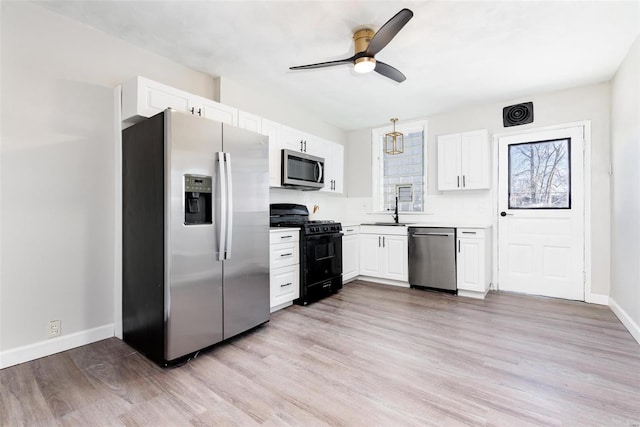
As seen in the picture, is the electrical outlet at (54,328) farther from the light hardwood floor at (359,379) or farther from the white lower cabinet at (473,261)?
the white lower cabinet at (473,261)

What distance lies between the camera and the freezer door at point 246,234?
2.44 meters

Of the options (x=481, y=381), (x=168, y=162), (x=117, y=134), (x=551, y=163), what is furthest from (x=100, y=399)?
(x=551, y=163)

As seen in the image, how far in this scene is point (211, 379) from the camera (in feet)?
6.39

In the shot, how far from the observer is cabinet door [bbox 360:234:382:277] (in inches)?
178

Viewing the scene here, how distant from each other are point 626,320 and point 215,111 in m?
4.41

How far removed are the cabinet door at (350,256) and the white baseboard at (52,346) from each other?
279 centimetres

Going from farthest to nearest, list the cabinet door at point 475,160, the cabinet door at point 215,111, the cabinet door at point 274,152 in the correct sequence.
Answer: the cabinet door at point 475,160, the cabinet door at point 274,152, the cabinet door at point 215,111

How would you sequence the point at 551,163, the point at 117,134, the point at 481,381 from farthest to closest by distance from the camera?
the point at 551,163 → the point at 117,134 → the point at 481,381

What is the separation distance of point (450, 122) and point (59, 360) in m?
5.16

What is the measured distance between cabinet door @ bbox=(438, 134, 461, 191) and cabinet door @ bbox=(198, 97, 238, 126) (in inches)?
116

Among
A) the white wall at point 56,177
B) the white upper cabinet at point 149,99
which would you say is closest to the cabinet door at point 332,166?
the white upper cabinet at point 149,99

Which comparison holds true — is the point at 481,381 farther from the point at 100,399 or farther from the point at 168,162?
the point at 168,162

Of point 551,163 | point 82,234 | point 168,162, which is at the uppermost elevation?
point 551,163

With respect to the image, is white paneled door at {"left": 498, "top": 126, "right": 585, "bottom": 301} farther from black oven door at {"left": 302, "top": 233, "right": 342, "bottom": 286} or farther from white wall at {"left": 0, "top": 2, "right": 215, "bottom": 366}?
white wall at {"left": 0, "top": 2, "right": 215, "bottom": 366}
